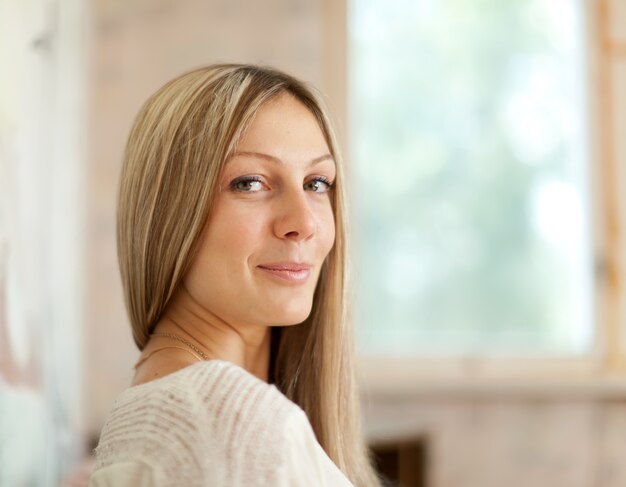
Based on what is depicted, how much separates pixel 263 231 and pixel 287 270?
6cm

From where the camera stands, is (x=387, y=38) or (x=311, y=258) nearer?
(x=311, y=258)

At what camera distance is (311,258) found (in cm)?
116

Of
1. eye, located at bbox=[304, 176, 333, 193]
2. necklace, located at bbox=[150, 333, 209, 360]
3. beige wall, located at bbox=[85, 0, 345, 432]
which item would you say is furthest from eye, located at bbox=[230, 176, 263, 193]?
beige wall, located at bbox=[85, 0, 345, 432]

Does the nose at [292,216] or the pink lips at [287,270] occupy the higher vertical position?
the nose at [292,216]

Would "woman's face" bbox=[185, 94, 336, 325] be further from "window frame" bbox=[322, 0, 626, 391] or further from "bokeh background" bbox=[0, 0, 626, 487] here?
"window frame" bbox=[322, 0, 626, 391]

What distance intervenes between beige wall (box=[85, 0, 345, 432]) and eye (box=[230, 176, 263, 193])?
6.26ft

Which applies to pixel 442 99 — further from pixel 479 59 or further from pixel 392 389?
pixel 392 389

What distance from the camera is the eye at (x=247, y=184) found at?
43.2 inches

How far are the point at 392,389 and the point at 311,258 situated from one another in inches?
74.2

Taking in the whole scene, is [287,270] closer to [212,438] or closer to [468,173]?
[212,438]

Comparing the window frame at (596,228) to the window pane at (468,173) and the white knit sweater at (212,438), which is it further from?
the white knit sweater at (212,438)

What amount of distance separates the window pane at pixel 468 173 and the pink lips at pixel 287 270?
2.00 meters

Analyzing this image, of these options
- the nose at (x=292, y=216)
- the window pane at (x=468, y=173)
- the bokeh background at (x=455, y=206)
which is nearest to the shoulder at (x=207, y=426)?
the nose at (x=292, y=216)

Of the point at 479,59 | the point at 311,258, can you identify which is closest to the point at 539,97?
the point at 479,59
